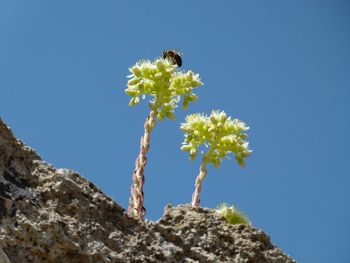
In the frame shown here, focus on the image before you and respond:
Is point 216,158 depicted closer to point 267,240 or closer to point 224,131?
point 224,131

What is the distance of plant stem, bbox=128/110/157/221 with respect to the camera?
4.43 m

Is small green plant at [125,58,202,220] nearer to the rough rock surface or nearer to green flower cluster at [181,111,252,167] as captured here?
green flower cluster at [181,111,252,167]

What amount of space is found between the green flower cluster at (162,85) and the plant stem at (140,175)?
133 millimetres

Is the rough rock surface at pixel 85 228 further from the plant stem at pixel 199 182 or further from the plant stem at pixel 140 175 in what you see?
the plant stem at pixel 199 182

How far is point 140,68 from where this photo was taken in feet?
17.7

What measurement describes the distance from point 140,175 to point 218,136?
2.11ft

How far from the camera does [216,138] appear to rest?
494cm

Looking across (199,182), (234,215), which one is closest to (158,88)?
(199,182)

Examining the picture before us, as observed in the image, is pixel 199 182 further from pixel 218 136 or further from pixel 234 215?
pixel 234 215

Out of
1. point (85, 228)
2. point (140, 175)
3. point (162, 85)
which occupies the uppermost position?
point (162, 85)

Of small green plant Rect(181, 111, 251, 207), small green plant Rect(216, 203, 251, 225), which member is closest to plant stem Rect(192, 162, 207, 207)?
small green plant Rect(181, 111, 251, 207)

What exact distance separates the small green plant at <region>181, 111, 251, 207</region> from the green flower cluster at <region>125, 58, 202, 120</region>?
46 cm

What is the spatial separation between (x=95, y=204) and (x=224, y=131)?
2.62 m

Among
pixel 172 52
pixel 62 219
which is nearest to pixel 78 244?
pixel 62 219
